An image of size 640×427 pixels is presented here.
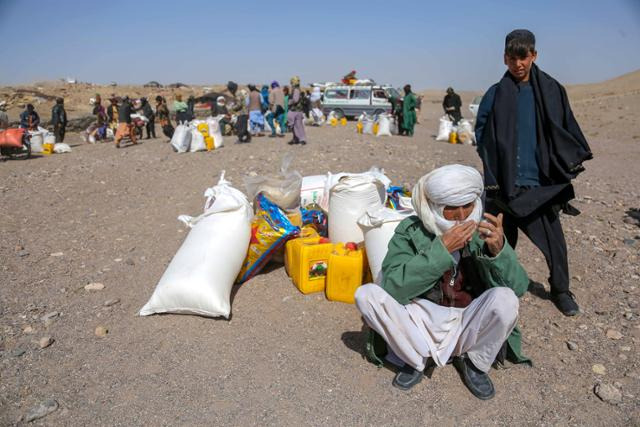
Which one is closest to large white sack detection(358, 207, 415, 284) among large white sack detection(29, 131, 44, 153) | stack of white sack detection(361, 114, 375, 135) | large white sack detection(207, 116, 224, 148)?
large white sack detection(207, 116, 224, 148)

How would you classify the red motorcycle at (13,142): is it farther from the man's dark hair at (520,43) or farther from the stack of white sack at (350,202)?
the man's dark hair at (520,43)

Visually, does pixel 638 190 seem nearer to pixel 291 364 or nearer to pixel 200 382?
pixel 291 364

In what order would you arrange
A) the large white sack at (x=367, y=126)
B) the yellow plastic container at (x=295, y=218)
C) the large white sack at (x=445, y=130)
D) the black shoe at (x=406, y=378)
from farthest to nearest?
the large white sack at (x=367, y=126) → the large white sack at (x=445, y=130) → the yellow plastic container at (x=295, y=218) → the black shoe at (x=406, y=378)

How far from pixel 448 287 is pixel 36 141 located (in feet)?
36.3

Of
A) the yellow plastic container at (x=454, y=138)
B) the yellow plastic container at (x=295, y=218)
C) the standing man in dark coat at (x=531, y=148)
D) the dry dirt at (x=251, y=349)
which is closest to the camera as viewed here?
the dry dirt at (x=251, y=349)

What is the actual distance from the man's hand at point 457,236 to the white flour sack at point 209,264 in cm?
151

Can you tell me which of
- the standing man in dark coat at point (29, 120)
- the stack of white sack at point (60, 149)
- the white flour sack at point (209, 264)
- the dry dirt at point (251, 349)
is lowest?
the dry dirt at point (251, 349)

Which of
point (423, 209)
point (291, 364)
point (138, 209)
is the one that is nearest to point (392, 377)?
point (291, 364)

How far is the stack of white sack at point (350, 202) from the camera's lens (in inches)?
138

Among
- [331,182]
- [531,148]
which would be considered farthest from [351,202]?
[531,148]

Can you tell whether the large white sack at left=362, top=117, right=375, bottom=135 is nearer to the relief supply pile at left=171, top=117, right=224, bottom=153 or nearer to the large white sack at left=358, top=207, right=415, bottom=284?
the relief supply pile at left=171, top=117, right=224, bottom=153

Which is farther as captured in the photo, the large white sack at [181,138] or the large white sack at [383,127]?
the large white sack at [383,127]

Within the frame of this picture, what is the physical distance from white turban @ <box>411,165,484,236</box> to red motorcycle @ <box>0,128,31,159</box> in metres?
10.1

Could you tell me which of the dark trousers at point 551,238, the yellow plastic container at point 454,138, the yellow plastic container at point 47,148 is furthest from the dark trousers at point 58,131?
the dark trousers at point 551,238
